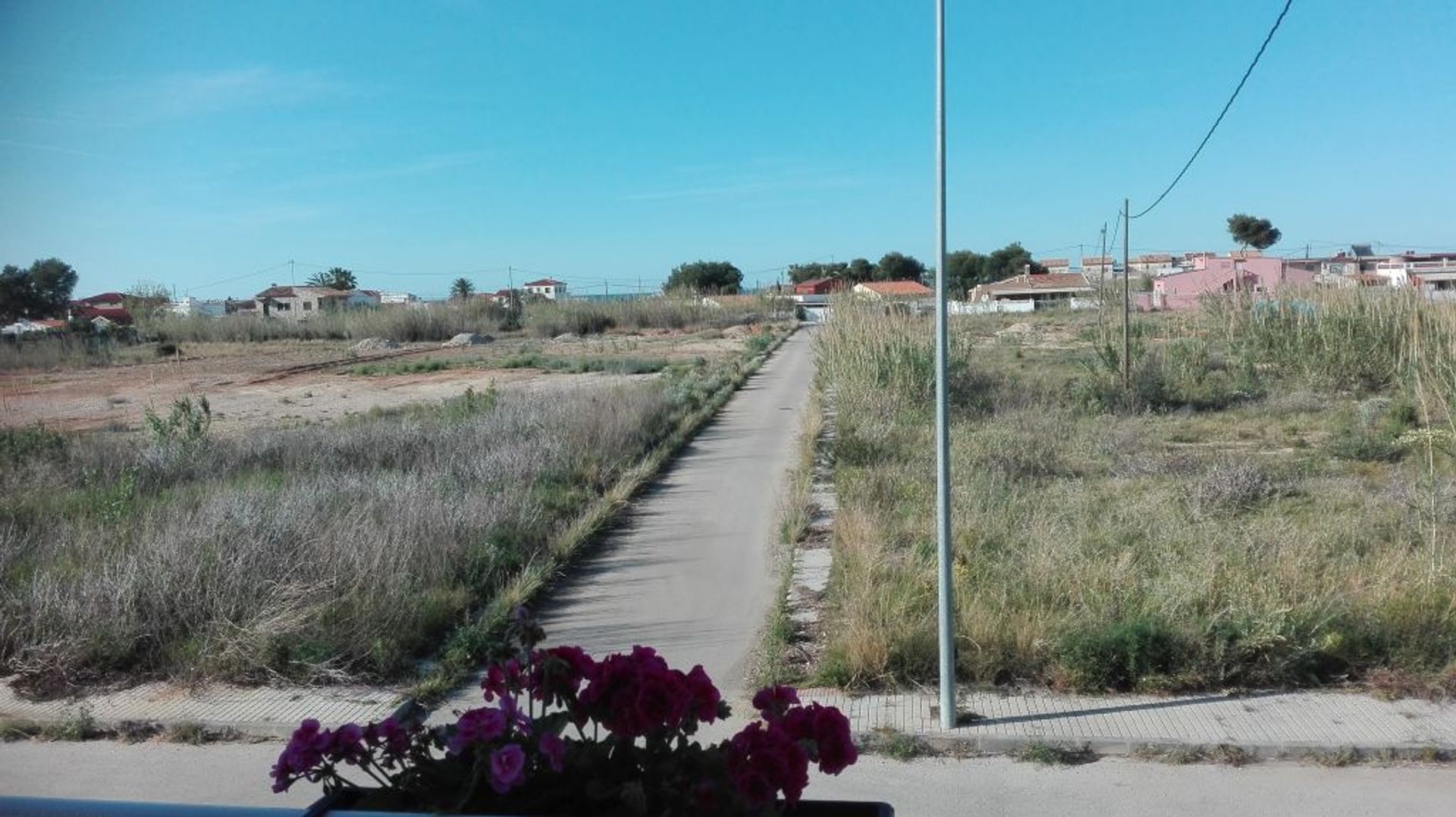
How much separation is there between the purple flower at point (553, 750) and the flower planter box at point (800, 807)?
0.15 metres

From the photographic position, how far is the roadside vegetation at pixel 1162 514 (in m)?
6.59

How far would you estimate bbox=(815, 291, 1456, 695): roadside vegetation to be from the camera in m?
6.59

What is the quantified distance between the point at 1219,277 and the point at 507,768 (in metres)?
44.2

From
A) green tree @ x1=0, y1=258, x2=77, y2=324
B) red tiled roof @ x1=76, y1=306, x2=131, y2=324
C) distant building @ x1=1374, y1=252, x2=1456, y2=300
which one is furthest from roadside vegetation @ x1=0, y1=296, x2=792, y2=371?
green tree @ x1=0, y1=258, x2=77, y2=324

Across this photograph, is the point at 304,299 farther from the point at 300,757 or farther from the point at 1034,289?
the point at 300,757

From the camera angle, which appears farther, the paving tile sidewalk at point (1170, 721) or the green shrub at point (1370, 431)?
the green shrub at point (1370, 431)

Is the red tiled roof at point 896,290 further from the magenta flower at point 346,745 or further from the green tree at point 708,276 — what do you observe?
the green tree at point 708,276

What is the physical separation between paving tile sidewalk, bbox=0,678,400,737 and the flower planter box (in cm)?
330

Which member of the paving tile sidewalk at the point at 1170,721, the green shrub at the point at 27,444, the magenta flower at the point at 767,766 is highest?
the magenta flower at the point at 767,766

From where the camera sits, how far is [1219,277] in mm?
42781

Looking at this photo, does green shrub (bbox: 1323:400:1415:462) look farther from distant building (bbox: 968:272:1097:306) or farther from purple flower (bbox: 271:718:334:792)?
distant building (bbox: 968:272:1097:306)

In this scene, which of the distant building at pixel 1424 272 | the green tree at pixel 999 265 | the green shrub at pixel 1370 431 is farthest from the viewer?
the green tree at pixel 999 265

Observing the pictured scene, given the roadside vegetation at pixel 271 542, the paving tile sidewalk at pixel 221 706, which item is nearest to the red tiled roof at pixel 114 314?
the roadside vegetation at pixel 271 542

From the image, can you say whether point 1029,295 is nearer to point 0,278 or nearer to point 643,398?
point 643,398
